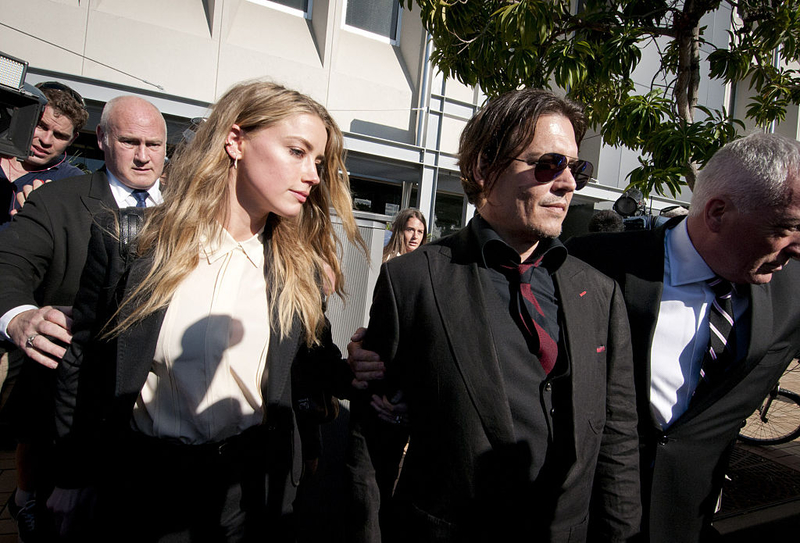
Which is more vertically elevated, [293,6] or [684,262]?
[293,6]

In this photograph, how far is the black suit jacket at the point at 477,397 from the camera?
1282 millimetres

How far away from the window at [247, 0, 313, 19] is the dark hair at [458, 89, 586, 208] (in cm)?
920

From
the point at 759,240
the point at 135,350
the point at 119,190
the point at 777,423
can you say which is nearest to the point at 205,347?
the point at 135,350

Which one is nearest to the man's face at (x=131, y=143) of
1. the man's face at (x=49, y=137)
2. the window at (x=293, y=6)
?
the man's face at (x=49, y=137)

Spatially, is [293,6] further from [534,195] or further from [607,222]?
[534,195]

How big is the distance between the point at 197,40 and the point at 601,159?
941 cm

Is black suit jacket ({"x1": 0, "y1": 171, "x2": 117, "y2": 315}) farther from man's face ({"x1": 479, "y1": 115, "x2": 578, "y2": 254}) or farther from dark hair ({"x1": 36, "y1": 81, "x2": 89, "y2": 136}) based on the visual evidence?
man's face ({"x1": 479, "y1": 115, "x2": 578, "y2": 254})

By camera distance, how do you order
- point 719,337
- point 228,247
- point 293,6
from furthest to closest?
1. point 293,6
2. point 719,337
3. point 228,247

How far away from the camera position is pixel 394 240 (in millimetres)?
4492

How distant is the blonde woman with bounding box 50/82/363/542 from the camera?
4.52ft

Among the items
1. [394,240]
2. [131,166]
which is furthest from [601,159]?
[131,166]

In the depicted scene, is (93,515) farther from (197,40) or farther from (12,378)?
(197,40)

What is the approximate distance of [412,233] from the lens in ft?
14.5

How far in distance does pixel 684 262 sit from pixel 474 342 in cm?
109
